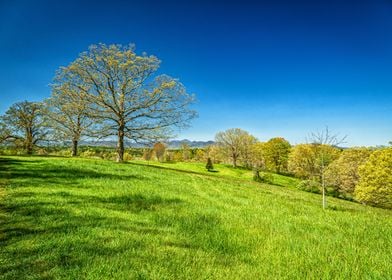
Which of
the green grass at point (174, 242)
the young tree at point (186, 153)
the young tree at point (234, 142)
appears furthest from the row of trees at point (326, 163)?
the young tree at point (186, 153)

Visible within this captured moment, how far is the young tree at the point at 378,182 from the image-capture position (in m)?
41.9

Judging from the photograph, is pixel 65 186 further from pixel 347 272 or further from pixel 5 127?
pixel 5 127

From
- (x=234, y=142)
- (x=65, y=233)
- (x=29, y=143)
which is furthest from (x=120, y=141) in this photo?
(x=234, y=142)

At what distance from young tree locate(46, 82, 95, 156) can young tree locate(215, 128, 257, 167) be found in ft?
160

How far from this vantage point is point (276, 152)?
86.1 meters

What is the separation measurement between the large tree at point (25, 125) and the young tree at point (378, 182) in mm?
48494

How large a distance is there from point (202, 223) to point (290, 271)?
2815 millimetres

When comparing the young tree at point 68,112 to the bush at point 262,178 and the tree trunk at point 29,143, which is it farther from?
the bush at point 262,178

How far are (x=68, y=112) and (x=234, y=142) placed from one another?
54522 mm

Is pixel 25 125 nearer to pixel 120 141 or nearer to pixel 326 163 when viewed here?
pixel 120 141

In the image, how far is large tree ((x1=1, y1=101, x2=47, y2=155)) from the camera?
41312 mm

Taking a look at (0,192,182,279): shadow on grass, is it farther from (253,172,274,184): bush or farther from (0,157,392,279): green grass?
(253,172,274,184): bush

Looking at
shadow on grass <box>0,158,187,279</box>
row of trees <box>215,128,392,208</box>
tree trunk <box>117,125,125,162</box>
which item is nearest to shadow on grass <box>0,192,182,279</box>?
shadow on grass <box>0,158,187,279</box>

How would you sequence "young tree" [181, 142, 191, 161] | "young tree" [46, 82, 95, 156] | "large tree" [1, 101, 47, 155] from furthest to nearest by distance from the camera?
"young tree" [181, 142, 191, 161] < "large tree" [1, 101, 47, 155] < "young tree" [46, 82, 95, 156]
